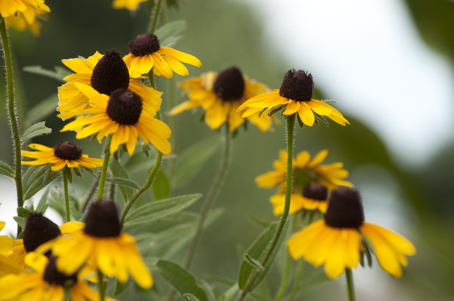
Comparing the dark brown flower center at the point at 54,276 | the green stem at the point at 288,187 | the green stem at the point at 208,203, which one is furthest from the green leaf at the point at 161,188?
the dark brown flower center at the point at 54,276

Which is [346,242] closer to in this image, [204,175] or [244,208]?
[244,208]

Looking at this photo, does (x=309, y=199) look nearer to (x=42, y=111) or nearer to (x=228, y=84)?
(x=228, y=84)

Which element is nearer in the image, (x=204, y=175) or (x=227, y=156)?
(x=227, y=156)

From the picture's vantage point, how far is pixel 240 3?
2.96 meters

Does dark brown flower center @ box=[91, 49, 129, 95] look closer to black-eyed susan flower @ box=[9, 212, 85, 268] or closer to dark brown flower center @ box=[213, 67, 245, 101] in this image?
black-eyed susan flower @ box=[9, 212, 85, 268]

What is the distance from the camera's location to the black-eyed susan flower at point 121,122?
41 cm

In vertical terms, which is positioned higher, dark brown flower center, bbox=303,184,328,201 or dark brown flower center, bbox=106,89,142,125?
dark brown flower center, bbox=106,89,142,125

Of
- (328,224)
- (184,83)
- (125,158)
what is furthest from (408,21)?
(328,224)

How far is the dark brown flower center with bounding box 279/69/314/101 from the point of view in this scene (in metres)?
0.47

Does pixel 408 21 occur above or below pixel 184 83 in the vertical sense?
above

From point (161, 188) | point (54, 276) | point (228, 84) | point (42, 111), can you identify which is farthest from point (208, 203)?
point (54, 276)

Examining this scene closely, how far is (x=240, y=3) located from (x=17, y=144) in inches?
103

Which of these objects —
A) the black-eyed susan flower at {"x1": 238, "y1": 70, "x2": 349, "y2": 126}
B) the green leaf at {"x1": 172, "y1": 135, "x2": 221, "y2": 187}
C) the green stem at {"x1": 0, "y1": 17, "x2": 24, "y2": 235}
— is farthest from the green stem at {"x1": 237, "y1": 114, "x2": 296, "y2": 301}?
the green leaf at {"x1": 172, "y1": 135, "x2": 221, "y2": 187}

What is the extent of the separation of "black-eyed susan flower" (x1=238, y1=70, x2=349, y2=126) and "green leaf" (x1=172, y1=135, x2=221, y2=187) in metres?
0.37
